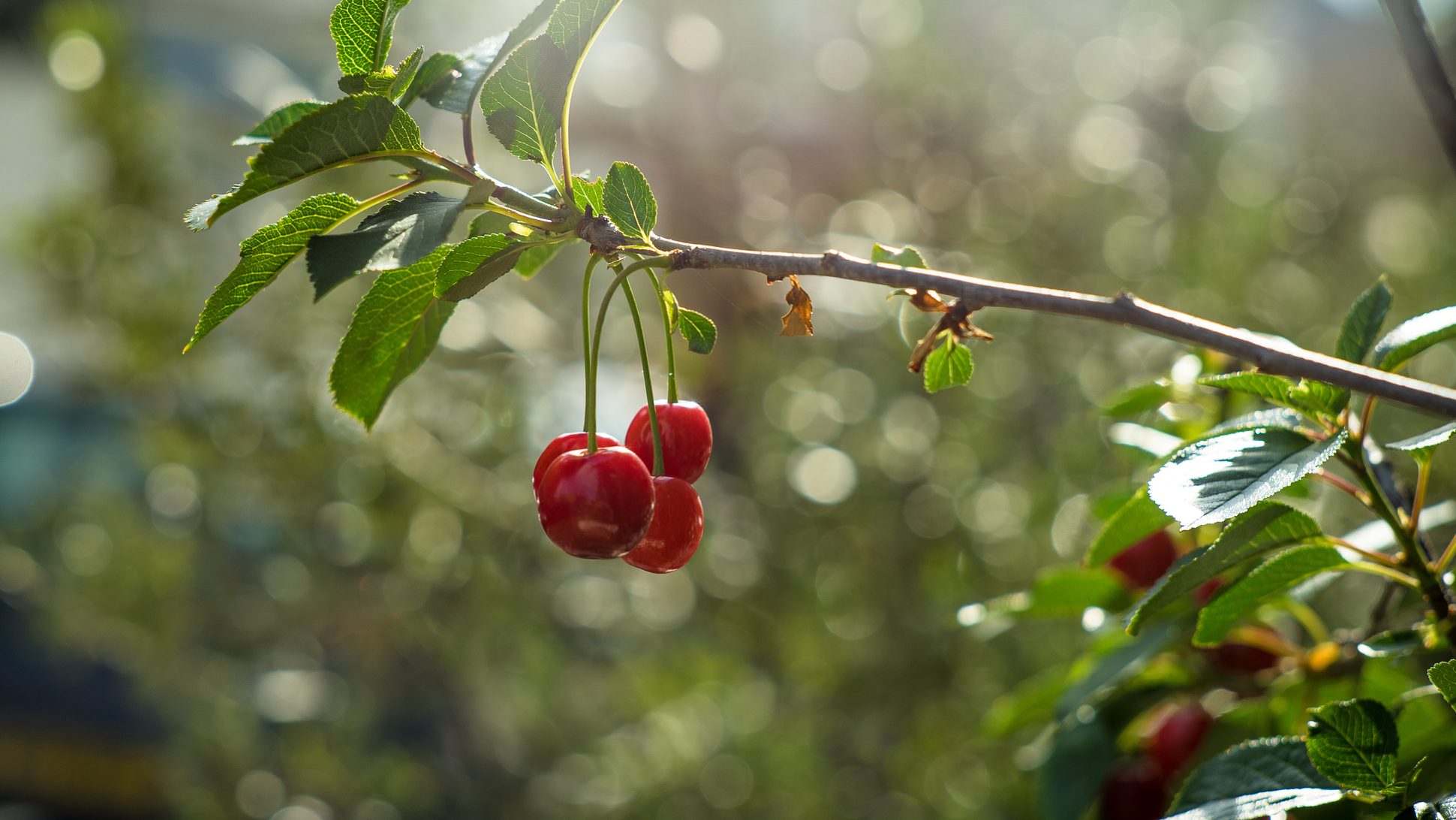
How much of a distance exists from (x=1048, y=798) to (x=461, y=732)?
86.5 inches

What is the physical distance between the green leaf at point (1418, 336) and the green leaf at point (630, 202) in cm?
43

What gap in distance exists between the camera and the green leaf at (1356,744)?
56 cm

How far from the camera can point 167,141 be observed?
8.48 ft

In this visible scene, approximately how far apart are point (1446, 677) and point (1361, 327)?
0.23 metres

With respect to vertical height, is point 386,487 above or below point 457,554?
above

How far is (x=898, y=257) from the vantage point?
0.58m

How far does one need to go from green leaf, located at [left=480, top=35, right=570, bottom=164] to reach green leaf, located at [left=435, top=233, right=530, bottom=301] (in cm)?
7

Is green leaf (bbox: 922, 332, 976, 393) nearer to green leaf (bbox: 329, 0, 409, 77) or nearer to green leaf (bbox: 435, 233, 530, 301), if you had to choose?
green leaf (bbox: 435, 233, 530, 301)

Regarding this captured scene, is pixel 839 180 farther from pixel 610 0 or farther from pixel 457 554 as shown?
pixel 610 0

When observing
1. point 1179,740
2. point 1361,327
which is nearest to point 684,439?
point 1361,327

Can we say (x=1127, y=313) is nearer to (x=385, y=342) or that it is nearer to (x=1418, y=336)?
(x=1418, y=336)

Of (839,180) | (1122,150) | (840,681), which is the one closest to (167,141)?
(839,180)

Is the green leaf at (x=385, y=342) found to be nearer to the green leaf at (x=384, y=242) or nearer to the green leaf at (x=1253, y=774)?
the green leaf at (x=384, y=242)

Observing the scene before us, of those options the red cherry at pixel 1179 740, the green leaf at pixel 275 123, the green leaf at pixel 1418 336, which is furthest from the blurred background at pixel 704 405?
the green leaf at pixel 275 123
